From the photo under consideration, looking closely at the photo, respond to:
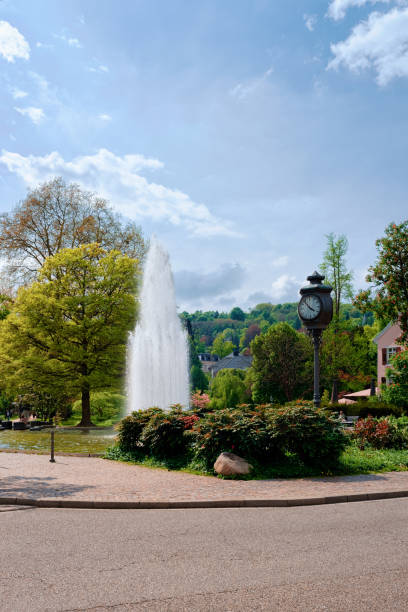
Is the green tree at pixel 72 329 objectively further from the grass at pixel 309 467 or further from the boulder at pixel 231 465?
the boulder at pixel 231 465

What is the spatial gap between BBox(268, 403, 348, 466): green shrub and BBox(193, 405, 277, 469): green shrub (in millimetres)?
281

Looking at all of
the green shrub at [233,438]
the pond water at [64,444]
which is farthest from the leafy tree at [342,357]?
the green shrub at [233,438]

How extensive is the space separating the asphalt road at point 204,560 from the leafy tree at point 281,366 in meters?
46.5

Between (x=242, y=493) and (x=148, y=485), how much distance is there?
78.7 inches

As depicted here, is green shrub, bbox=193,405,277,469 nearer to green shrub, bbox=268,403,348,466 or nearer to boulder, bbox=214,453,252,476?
green shrub, bbox=268,403,348,466

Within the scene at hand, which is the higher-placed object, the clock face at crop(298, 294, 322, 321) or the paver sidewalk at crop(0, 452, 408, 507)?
the clock face at crop(298, 294, 322, 321)

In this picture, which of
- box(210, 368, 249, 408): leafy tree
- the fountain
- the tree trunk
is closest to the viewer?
the fountain

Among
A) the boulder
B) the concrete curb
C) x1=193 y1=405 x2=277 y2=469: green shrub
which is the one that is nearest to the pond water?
x1=193 y1=405 x2=277 y2=469: green shrub

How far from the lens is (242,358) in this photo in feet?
399

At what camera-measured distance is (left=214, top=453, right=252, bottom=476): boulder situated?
11.5 meters

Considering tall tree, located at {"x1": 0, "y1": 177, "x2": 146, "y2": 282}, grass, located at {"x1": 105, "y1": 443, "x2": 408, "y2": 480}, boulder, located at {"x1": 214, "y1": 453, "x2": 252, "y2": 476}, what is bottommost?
grass, located at {"x1": 105, "y1": 443, "x2": 408, "y2": 480}

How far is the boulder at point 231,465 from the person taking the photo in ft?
37.9

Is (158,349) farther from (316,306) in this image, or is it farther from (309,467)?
(309,467)

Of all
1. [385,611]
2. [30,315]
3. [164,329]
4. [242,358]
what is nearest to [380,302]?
[164,329]
